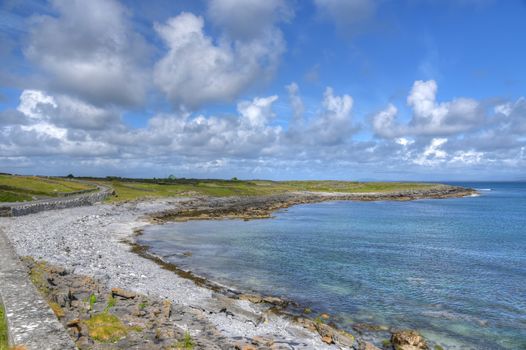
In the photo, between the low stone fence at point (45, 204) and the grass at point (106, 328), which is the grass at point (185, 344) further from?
the low stone fence at point (45, 204)

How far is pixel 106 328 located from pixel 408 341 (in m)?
15.3

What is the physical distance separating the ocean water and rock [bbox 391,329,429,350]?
200cm

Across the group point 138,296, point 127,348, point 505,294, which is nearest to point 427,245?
point 505,294

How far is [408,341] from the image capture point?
20312 mm

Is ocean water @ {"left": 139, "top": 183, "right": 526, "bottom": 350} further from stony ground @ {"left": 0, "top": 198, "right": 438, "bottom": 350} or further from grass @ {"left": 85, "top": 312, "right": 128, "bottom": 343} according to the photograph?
grass @ {"left": 85, "top": 312, "right": 128, "bottom": 343}

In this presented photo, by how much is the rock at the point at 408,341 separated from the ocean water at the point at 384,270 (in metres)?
2.00

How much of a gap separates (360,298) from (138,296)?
Result: 16.1m

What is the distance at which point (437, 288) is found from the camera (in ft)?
104

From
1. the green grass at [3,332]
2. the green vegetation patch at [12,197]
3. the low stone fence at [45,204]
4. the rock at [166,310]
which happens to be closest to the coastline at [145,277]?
the rock at [166,310]

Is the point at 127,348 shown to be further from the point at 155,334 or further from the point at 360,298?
the point at 360,298

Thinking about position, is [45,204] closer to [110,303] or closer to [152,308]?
[110,303]

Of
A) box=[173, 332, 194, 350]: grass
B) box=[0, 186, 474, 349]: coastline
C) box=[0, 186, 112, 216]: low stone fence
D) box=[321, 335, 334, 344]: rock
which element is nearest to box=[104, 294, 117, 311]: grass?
box=[0, 186, 474, 349]: coastline

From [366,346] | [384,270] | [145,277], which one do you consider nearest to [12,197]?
[145,277]

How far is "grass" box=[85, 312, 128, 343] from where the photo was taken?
15.4m
